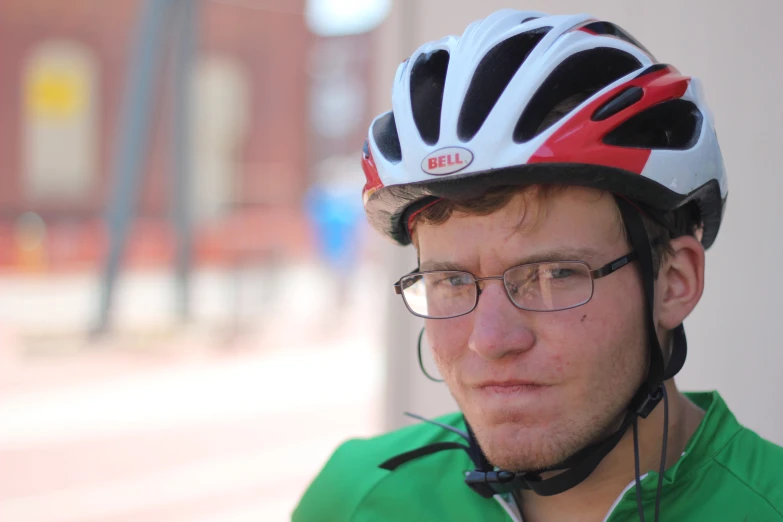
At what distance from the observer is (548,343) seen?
1896mm

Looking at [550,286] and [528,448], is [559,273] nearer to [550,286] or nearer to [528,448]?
[550,286]

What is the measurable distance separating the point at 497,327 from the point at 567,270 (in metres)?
0.21

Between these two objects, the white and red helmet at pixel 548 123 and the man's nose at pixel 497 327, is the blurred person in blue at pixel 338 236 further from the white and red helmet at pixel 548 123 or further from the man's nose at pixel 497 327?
the man's nose at pixel 497 327

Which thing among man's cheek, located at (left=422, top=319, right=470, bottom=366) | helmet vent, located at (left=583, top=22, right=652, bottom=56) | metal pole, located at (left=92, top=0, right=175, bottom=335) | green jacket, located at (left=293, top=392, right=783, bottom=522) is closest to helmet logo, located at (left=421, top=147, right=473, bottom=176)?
man's cheek, located at (left=422, top=319, right=470, bottom=366)

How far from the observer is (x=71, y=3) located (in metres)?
24.2

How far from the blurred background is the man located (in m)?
0.91

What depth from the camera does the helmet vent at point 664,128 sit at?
198 cm

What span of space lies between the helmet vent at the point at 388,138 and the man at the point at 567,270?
0.01 metres

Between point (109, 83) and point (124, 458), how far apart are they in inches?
797

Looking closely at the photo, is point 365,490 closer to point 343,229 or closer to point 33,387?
point 33,387

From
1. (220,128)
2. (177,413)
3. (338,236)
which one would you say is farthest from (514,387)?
(220,128)

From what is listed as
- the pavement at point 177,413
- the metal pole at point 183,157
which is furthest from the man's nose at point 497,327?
the metal pole at point 183,157

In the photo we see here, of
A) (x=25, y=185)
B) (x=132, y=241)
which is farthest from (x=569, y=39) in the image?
(x=25, y=185)

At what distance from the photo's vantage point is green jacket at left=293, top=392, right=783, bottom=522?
1904 millimetres
